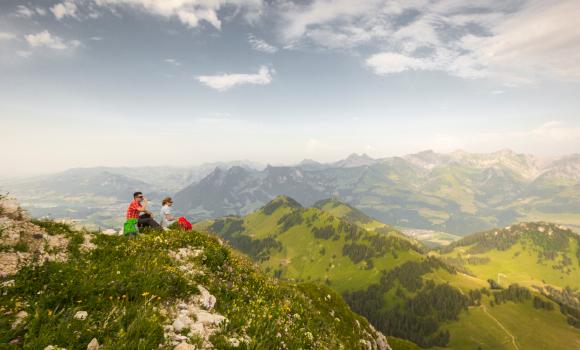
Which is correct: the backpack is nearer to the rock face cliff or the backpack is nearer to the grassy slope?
the grassy slope

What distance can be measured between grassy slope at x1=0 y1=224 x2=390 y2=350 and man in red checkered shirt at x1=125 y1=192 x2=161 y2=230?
15.6 feet

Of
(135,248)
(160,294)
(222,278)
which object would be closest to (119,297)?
(160,294)

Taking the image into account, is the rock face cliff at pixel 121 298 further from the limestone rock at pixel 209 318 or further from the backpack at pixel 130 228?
the backpack at pixel 130 228

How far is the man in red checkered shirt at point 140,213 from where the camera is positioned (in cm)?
1916

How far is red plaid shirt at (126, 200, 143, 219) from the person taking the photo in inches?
748

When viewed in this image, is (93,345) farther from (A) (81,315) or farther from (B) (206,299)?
(B) (206,299)

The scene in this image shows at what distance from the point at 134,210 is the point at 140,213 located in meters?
0.58

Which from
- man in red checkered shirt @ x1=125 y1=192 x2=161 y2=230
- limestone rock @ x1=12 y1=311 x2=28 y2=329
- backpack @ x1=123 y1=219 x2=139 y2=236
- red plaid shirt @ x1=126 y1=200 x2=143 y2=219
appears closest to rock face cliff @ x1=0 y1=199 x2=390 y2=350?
limestone rock @ x1=12 y1=311 x2=28 y2=329

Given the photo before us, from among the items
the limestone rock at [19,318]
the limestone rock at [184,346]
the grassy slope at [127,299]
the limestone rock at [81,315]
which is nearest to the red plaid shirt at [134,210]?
the grassy slope at [127,299]

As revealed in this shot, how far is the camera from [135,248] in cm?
1295

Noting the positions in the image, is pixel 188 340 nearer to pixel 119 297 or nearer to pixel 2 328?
pixel 119 297

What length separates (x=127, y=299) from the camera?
7.82 m

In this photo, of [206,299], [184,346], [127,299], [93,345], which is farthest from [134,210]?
[184,346]

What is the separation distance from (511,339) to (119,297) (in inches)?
10904
